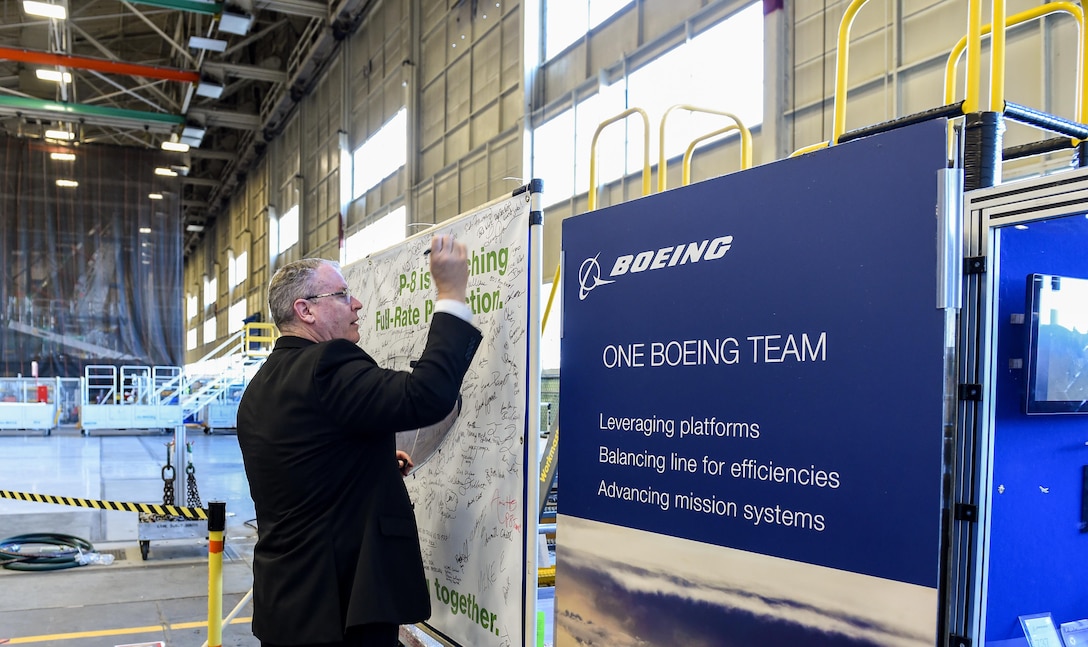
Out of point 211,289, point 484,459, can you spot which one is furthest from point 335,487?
point 211,289

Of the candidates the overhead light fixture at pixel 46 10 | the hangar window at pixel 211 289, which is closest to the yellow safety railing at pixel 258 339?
the overhead light fixture at pixel 46 10

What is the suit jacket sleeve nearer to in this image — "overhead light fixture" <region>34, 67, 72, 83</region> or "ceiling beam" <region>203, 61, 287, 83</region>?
"overhead light fixture" <region>34, 67, 72, 83</region>

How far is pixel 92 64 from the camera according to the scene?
77.5 feet

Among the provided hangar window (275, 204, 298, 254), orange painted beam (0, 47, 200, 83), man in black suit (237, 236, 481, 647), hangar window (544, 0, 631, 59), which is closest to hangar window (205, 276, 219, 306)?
hangar window (275, 204, 298, 254)

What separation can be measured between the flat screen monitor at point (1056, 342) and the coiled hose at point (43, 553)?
8340 mm

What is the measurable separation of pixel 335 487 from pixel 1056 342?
216cm

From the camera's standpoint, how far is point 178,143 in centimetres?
2889

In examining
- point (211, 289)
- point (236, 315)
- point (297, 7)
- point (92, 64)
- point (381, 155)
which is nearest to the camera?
point (381, 155)

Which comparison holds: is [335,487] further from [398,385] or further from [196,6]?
[196,6]

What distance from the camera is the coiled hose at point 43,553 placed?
26.2ft

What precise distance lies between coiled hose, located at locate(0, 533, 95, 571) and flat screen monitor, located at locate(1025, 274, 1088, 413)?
8.34 m

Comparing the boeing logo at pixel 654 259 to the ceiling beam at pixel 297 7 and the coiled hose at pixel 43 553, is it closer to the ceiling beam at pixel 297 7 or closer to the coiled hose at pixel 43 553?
the coiled hose at pixel 43 553

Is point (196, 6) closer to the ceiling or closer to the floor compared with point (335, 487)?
closer to the ceiling

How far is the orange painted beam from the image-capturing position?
2259cm
